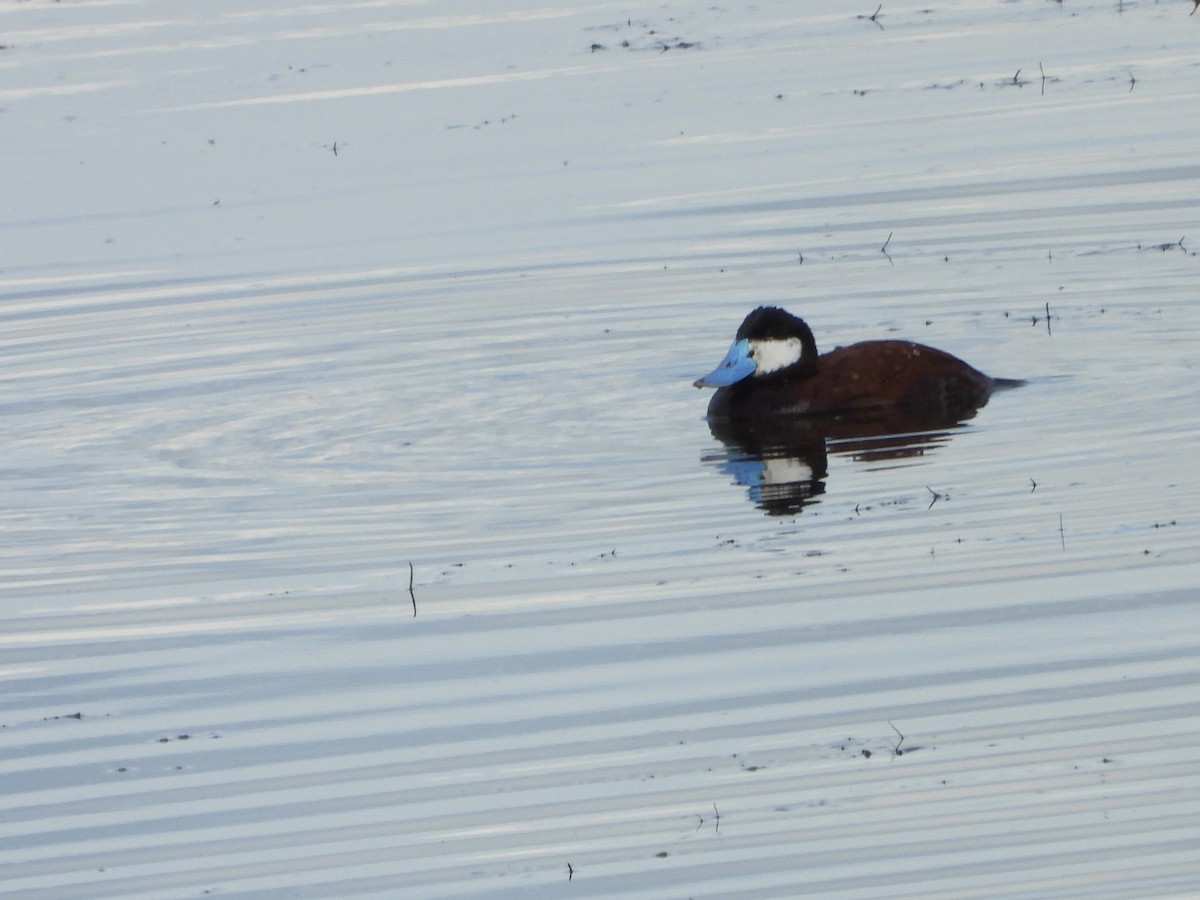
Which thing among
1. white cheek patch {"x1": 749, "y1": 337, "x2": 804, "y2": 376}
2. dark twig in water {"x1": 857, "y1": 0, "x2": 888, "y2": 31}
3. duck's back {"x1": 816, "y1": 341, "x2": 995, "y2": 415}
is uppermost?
dark twig in water {"x1": 857, "y1": 0, "x2": 888, "y2": 31}

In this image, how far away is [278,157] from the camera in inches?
802

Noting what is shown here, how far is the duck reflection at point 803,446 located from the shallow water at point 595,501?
78 mm

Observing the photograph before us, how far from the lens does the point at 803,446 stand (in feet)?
38.4

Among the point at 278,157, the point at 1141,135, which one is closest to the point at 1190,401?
the point at 1141,135

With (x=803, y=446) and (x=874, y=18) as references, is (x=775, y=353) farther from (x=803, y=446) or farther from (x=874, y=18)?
(x=874, y=18)

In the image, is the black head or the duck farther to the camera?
the black head

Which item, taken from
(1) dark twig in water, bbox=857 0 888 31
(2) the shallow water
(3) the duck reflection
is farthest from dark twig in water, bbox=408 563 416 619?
(1) dark twig in water, bbox=857 0 888 31

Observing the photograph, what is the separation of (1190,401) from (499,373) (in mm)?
3823

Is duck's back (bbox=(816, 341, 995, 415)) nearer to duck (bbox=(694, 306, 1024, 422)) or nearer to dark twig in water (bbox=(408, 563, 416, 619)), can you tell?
duck (bbox=(694, 306, 1024, 422))

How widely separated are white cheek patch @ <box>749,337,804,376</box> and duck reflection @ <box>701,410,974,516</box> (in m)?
0.32

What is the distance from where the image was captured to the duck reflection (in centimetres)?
1068

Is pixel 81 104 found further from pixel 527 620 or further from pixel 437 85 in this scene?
pixel 527 620

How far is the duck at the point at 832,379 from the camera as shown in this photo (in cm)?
1215

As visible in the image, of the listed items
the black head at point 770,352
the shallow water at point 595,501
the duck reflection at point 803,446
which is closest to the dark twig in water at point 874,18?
the shallow water at point 595,501
